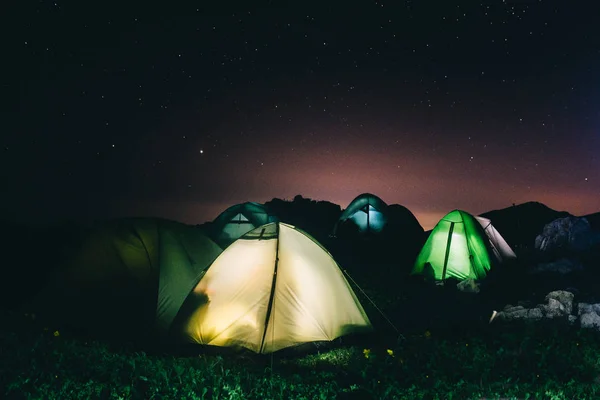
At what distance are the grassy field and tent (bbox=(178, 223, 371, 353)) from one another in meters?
0.43

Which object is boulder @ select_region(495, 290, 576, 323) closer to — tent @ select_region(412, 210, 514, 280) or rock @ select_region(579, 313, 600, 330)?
rock @ select_region(579, 313, 600, 330)

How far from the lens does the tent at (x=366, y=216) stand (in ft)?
86.4

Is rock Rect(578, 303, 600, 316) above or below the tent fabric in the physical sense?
below

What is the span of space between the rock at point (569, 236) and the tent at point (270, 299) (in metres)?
21.2

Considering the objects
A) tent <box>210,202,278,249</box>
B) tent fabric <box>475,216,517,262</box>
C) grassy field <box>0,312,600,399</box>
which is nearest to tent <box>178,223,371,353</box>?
grassy field <box>0,312,600,399</box>

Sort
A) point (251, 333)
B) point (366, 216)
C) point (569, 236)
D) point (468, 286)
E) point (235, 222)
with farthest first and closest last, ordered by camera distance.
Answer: point (366, 216)
point (569, 236)
point (235, 222)
point (468, 286)
point (251, 333)

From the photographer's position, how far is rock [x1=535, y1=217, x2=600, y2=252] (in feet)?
79.1

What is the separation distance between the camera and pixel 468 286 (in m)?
14.0

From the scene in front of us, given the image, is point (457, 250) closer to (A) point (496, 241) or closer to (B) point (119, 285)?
(A) point (496, 241)

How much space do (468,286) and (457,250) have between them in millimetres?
1705

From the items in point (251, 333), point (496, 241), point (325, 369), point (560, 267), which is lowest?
point (325, 369)

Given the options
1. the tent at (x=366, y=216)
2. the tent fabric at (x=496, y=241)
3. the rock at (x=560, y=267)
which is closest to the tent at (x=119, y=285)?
the tent fabric at (x=496, y=241)

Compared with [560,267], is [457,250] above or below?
above

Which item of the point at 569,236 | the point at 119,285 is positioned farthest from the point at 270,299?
the point at 569,236
